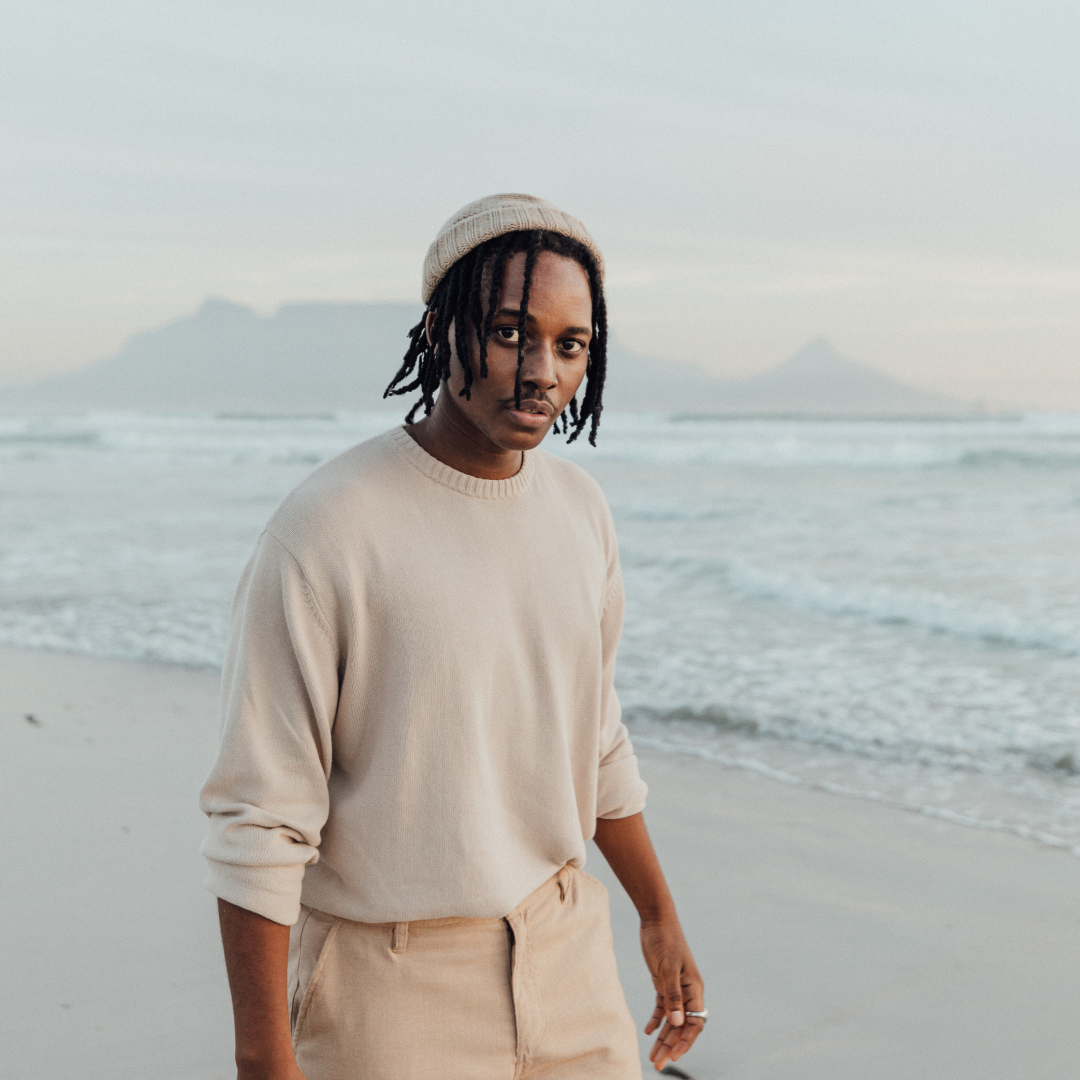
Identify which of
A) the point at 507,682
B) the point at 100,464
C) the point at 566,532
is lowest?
the point at 100,464

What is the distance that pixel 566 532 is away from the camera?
5.11 ft

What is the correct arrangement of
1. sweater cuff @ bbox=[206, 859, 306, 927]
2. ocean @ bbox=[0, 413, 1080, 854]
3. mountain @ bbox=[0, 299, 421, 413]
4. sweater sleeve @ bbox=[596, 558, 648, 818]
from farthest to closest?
1. mountain @ bbox=[0, 299, 421, 413]
2. ocean @ bbox=[0, 413, 1080, 854]
3. sweater sleeve @ bbox=[596, 558, 648, 818]
4. sweater cuff @ bbox=[206, 859, 306, 927]

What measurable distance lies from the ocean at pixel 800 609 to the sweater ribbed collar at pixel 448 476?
135 inches

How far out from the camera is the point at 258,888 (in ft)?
4.19

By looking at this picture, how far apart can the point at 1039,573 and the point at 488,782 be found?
8.91 m

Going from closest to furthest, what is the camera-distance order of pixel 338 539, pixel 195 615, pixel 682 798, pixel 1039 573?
pixel 338 539, pixel 682 798, pixel 195 615, pixel 1039 573

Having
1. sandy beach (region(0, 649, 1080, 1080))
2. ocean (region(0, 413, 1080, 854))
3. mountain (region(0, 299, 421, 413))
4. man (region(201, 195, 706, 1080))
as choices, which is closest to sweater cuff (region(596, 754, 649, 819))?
man (region(201, 195, 706, 1080))

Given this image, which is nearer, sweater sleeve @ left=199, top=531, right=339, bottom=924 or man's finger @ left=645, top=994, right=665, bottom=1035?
sweater sleeve @ left=199, top=531, right=339, bottom=924

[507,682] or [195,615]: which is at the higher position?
[507,682]

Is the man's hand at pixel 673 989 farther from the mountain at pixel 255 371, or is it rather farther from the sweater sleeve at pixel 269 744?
the mountain at pixel 255 371

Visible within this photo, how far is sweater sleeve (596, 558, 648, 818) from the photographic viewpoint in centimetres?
170

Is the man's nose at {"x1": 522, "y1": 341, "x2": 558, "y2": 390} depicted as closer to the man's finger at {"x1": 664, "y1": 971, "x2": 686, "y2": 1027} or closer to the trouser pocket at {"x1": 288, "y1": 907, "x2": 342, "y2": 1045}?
the trouser pocket at {"x1": 288, "y1": 907, "x2": 342, "y2": 1045}

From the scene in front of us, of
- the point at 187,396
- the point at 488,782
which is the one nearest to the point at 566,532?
the point at 488,782

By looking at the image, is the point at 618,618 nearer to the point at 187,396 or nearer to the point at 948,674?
the point at 948,674
